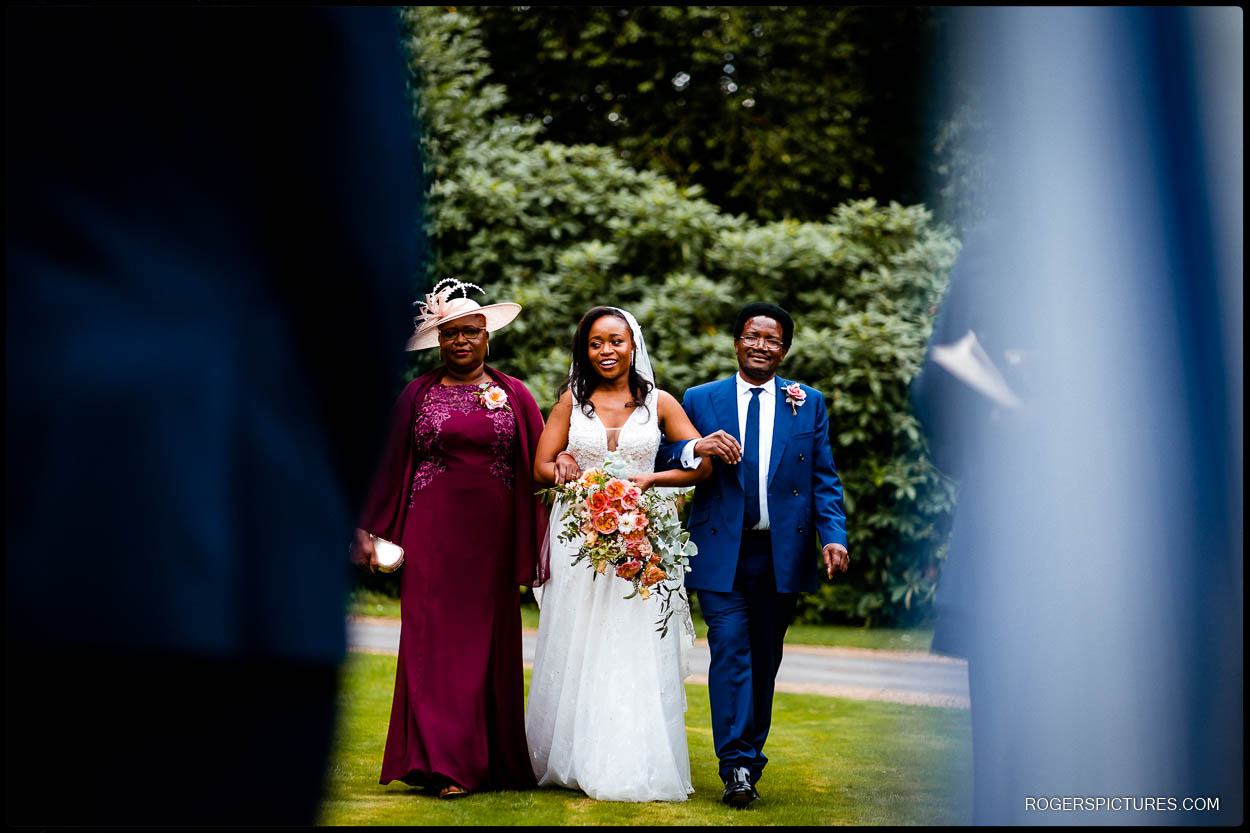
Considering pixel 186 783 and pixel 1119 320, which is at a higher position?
A: pixel 1119 320

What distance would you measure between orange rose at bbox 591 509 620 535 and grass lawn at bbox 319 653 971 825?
107 cm

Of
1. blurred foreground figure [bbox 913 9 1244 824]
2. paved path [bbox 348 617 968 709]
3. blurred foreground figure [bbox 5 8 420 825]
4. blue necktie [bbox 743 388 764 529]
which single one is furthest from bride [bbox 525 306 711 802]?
blurred foreground figure [bbox 5 8 420 825]

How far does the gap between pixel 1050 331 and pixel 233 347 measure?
154 cm

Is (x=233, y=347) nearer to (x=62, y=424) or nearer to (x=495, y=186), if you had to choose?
(x=62, y=424)

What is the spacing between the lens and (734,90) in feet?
54.7

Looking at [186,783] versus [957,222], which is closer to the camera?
[186,783]

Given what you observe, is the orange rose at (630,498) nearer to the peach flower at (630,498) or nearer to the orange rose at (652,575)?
the peach flower at (630,498)

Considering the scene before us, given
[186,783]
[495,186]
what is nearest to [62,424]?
[186,783]

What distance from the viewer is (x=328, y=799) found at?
145 cm

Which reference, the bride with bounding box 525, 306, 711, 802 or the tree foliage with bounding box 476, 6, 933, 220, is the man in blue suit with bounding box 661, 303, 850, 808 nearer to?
the bride with bounding box 525, 306, 711, 802

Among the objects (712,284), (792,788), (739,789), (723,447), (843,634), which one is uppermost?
(712,284)

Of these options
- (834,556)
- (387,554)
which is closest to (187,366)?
(387,554)

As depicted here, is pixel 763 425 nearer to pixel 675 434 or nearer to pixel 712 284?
pixel 675 434

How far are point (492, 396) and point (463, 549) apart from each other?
26.6 inches
